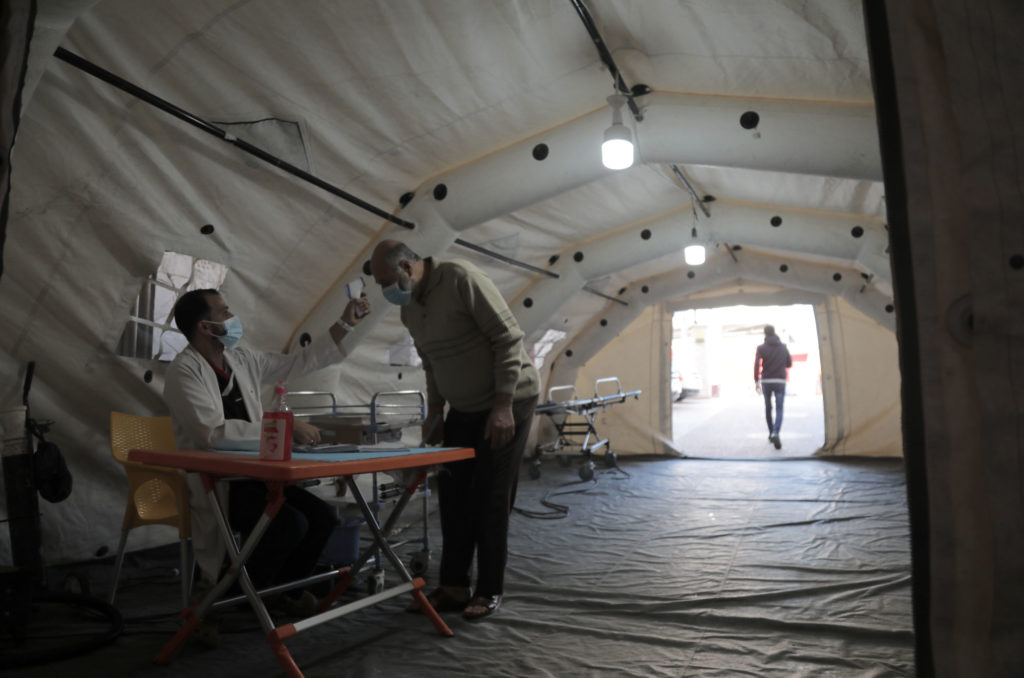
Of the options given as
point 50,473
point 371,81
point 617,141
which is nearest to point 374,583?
point 50,473

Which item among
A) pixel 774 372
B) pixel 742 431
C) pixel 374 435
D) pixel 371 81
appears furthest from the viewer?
pixel 742 431

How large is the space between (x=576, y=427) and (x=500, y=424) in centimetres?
663

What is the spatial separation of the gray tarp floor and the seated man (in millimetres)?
277

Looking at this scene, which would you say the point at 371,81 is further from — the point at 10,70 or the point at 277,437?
the point at 10,70

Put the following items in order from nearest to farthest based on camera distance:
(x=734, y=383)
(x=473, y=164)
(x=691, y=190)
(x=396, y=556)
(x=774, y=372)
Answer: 1. (x=396, y=556)
2. (x=473, y=164)
3. (x=691, y=190)
4. (x=774, y=372)
5. (x=734, y=383)

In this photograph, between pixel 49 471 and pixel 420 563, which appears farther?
pixel 420 563

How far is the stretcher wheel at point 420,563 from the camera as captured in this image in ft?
10.2

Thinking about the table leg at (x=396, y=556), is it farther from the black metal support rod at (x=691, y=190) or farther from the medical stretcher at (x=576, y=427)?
the medical stretcher at (x=576, y=427)

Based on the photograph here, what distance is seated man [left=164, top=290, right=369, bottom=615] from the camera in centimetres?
223

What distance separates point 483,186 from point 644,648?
2.78 metres

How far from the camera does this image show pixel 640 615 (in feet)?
8.01

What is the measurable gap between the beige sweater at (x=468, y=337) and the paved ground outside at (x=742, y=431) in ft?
20.0

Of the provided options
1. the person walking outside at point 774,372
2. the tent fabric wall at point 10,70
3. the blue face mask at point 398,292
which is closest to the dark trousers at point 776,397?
the person walking outside at point 774,372

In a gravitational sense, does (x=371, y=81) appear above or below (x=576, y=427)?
above
